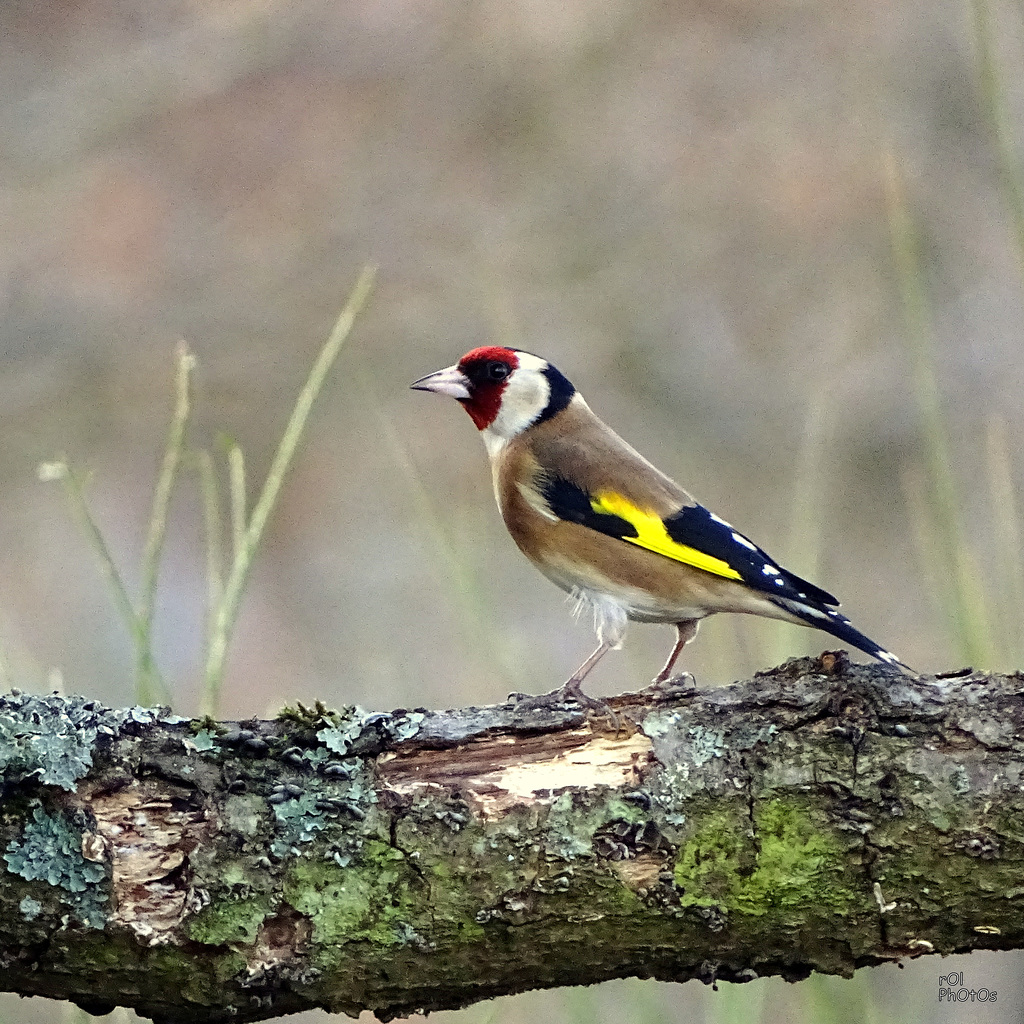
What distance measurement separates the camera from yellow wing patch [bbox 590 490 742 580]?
2.29m

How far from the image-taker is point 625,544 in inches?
93.4

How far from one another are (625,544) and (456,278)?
3.39 metres

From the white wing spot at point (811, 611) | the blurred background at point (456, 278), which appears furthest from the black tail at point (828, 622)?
the blurred background at point (456, 278)

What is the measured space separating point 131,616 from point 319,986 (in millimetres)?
513

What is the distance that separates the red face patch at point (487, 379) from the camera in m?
2.83

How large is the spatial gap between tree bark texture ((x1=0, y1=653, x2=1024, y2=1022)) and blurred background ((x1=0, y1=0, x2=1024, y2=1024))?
3.27 metres

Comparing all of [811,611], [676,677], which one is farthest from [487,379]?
[676,677]

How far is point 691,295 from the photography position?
5953mm

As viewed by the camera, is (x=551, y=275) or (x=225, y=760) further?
(x=551, y=275)

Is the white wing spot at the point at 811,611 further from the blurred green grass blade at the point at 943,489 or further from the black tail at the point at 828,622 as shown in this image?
the blurred green grass blade at the point at 943,489

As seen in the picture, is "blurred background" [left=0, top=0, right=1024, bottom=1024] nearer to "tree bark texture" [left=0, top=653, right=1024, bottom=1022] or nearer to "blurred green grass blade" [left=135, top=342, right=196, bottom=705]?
"blurred green grass blade" [left=135, top=342, right=196, bottom=705]

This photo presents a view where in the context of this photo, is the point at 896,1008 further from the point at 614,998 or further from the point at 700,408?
the point at 700,408

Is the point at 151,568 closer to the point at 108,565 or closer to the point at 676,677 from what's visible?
the point at 108,565

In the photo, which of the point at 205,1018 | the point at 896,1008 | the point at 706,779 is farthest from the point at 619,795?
the point at 896,1008
